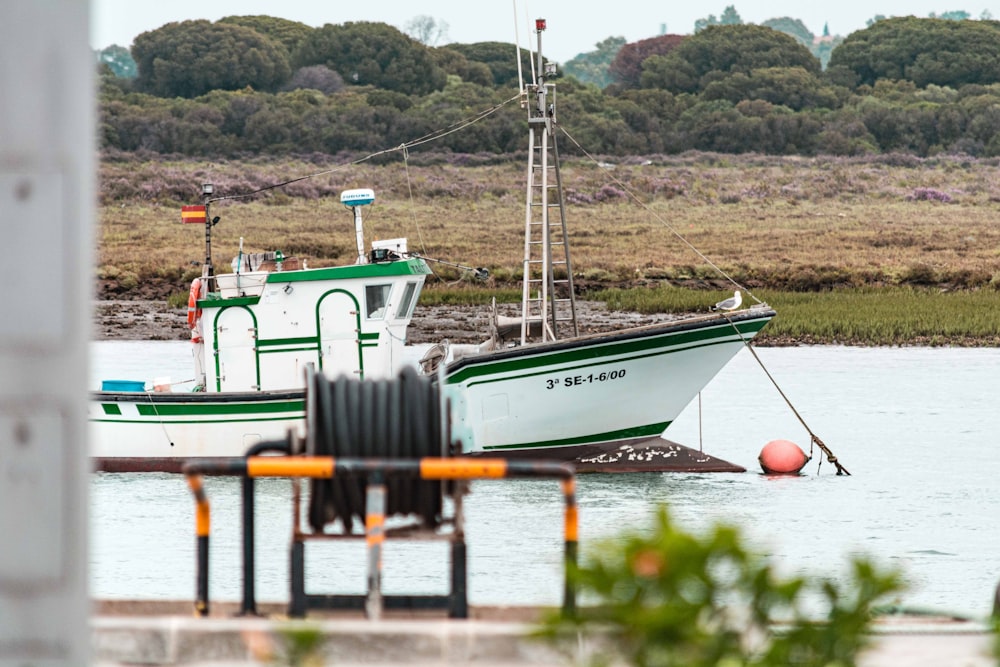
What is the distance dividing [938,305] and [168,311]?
18836 millimetres

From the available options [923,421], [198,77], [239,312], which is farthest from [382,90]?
[239,312]

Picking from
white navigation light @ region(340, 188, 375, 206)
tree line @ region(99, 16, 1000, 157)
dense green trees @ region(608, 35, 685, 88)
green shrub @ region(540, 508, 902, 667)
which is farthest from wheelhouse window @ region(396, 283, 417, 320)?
dense green trees @ region(608, 35, 685, 88)

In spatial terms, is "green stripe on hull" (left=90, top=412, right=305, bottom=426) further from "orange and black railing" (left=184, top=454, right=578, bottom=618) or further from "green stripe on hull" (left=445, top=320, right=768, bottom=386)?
"orange and black railing" (left=184, top=454, right=578, bottom=618)

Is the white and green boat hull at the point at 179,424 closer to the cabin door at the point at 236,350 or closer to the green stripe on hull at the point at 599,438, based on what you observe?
the cabin door at the point at 236,350

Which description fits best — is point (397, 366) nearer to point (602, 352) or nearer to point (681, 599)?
point (602, 352)

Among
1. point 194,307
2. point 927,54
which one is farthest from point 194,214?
point 927,54

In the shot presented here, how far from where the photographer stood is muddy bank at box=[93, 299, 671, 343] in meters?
33.6

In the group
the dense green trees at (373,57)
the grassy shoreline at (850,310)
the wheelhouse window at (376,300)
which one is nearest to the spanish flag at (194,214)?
the wheelhouse window at (376,300)

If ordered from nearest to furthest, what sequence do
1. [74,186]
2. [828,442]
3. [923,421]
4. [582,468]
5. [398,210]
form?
1. [74,186]
2. [582,468]
3. [828,442]
4. [923,421]
5. [398,210]

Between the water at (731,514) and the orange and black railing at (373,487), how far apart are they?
6.15 feet

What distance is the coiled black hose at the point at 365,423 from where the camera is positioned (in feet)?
21.1

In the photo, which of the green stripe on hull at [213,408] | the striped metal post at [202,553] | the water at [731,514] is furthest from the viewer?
the green stripe on hull at [213,408]

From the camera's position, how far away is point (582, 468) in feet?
61.2

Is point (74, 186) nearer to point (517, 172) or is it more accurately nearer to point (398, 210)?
point (398, 210)
